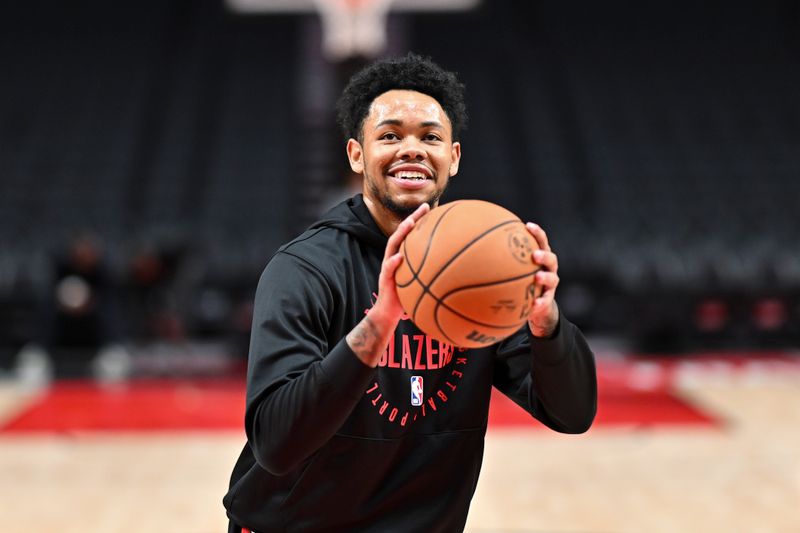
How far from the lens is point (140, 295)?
377 inches

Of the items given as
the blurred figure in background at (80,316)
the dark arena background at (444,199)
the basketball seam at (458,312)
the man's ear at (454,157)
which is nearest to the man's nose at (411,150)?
the man's ear at (454,157)

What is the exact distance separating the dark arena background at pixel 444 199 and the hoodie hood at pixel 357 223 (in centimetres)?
237

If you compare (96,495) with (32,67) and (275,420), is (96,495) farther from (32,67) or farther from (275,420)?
(32,67)

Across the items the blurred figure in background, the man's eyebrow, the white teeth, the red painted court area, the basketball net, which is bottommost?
the red painted court area

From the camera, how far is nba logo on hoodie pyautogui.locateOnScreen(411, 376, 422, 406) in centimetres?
198

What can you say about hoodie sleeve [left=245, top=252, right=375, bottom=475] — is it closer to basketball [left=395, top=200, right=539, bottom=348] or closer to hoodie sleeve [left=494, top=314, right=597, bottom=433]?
basketball [left=395, top=200, right=539, bottom=348]

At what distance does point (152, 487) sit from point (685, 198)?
29.7 ft

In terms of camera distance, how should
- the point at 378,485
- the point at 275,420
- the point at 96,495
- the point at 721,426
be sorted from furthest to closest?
the point at 721,426 → the point at 96,495 → the point at 378,485 → the point at 275,420

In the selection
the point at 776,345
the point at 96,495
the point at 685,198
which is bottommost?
the point at 96,495

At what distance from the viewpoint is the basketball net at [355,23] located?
10.6 m

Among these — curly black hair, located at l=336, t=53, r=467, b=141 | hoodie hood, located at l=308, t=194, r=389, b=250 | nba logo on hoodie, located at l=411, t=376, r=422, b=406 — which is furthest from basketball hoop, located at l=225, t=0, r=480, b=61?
nba logo on hoodie, located at l=411, t=376, r=422, b=406

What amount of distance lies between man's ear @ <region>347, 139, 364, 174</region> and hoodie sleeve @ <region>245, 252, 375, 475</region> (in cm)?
32

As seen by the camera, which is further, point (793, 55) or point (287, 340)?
point (793, 55)

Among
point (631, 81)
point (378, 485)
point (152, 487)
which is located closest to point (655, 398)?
point (152, 487)
